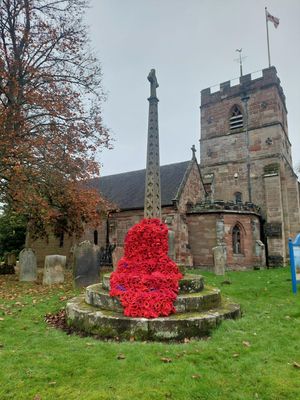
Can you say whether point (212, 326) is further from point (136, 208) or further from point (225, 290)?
point (136, 208)

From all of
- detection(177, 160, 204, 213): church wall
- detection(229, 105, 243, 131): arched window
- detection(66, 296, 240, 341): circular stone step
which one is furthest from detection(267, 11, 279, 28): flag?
detection(66, 296, 240, 341): circular stone step

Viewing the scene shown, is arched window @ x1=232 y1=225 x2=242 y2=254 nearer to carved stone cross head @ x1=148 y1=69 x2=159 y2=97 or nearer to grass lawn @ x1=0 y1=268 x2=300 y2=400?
carved stone cross head @ x1=148 y1=69 x2=159 y2=97

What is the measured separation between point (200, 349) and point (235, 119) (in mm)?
26933

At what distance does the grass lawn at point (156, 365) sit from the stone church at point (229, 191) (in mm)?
13237

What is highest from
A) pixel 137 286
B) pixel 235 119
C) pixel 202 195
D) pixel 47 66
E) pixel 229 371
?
pixel 235 119

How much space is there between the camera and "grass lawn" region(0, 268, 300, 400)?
3.38 m

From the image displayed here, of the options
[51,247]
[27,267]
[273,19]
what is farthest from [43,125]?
[273,19]

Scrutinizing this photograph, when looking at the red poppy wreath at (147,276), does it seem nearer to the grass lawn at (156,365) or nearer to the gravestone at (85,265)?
the grass lawn at (156,365)

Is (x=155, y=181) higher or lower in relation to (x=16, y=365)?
higher

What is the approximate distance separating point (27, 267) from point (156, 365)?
9.88 meters

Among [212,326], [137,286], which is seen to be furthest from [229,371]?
[137,286]

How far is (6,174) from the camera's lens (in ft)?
38.7

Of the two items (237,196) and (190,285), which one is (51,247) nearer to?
(237,196)

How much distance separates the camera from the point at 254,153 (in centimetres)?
2678
